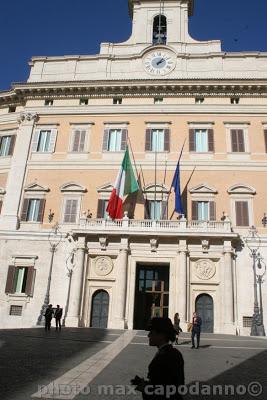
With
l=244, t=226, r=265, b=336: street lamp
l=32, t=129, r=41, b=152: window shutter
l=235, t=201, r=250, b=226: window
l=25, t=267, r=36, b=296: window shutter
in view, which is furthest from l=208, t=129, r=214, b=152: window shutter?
l=25, t=267, r=36, b=296: window shutter

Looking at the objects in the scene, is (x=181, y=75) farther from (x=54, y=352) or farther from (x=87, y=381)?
(x=87, y=381)

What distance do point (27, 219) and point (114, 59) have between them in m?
13.3

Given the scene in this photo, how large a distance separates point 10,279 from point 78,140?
10.1m

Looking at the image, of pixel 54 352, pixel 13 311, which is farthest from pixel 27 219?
pixel 54 352

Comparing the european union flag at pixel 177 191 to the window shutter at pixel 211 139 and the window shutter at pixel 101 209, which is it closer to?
the window shutter at pixel 211 139

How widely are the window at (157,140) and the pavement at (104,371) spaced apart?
15390 mm

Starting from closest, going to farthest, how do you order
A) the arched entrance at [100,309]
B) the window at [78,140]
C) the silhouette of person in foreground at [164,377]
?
the silhouette of person in foreground at [164,377]
the arched entrance at [100,309]
the window at [78,140]

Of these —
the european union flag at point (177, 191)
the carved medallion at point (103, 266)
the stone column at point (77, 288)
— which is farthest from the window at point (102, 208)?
the european union flag at point (177, 191)

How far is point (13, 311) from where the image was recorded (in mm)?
22141

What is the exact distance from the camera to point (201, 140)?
25.4 m

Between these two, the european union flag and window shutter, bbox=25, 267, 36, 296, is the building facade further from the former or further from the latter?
the european union flag

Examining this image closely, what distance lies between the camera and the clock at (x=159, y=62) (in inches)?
1083

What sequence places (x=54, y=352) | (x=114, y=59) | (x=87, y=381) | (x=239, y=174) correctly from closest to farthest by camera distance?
1. (x=87, y=381)
2. (x=54, y=352)
3. (x=239, y=174)
4. (x=114, y=59)

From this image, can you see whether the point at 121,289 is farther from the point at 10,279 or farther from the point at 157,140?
the point at 157,140
